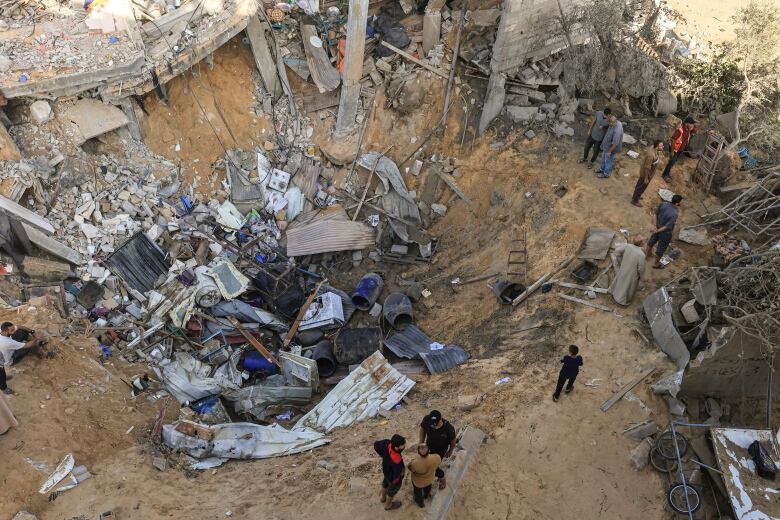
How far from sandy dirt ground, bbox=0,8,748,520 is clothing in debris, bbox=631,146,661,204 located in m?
0.30

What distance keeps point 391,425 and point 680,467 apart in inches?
142

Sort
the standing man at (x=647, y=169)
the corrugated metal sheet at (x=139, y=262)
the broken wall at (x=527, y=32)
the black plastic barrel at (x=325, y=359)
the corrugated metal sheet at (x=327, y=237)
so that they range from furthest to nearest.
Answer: the corrugated metal sheet at (x=327, y=237), the broken wall at (x=527, y=32), the corrugated metal sheet at (x=139, y=262), the black plastic barrel at (x=325, y=359), the standing man at (x=647, y=169)

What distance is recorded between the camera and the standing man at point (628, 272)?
25.7 ft

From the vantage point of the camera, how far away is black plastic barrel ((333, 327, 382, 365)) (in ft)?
32.1

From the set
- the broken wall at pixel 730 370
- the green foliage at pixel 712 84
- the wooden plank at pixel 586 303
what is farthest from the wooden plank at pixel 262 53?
the broken wall at pixel 730 370

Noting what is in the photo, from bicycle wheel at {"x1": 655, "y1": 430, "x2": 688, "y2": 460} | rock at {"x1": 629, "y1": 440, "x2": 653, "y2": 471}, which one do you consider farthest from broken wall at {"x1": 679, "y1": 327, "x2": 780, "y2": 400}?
rock at {"x1": 629, "y1": 440, "x2": 653, "y2": 471}

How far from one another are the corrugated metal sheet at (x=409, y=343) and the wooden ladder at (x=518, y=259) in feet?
6.07

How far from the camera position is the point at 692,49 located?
38.9 ft

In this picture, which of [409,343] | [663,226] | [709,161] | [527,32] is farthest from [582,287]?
[527,32]

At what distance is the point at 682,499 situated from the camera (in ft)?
20.3

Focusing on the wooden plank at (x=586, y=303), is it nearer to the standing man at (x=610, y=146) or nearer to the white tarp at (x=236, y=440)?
the standing man at (x=610, y=146)

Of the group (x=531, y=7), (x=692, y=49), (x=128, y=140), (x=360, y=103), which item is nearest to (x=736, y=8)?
(x=692, y=49)

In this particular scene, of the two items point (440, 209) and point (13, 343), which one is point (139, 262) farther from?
point (440, 209)

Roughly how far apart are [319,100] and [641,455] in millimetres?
9202
